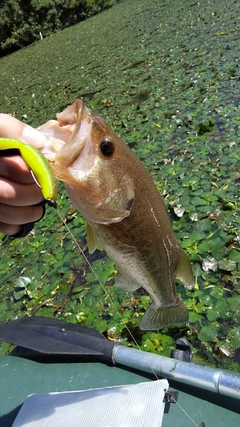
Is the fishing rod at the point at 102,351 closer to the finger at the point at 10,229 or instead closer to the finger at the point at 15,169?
the finger at the point at 10,229

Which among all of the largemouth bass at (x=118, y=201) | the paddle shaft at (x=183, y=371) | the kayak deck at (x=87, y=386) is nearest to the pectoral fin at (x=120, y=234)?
the largemouth bass at (x=118, y=201)

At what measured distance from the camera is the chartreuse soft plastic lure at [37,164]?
136 cm

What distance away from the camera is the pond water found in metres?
3.30

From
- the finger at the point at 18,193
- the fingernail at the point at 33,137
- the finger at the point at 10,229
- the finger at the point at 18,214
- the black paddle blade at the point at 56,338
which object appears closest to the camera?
the fingernail at the point at 33,137

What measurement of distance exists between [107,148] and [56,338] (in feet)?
5.48

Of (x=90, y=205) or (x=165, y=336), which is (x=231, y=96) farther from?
(x=90, y=205)

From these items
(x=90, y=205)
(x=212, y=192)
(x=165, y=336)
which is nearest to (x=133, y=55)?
(x=212, y=192)

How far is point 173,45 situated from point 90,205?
11893mm

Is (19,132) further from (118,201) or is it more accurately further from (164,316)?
(164,316)

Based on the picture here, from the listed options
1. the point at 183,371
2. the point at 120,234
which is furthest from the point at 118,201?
the point at 183,371

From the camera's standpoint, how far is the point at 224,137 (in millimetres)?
5652

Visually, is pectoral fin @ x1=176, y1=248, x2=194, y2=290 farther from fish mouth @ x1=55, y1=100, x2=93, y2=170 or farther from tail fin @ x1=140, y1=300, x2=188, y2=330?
fish mouth @ x1=55, y1=100, x2=93, y2=170

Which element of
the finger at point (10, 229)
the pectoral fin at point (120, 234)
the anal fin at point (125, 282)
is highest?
the finger at point (10, 229)

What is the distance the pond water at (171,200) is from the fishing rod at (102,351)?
0.64m
